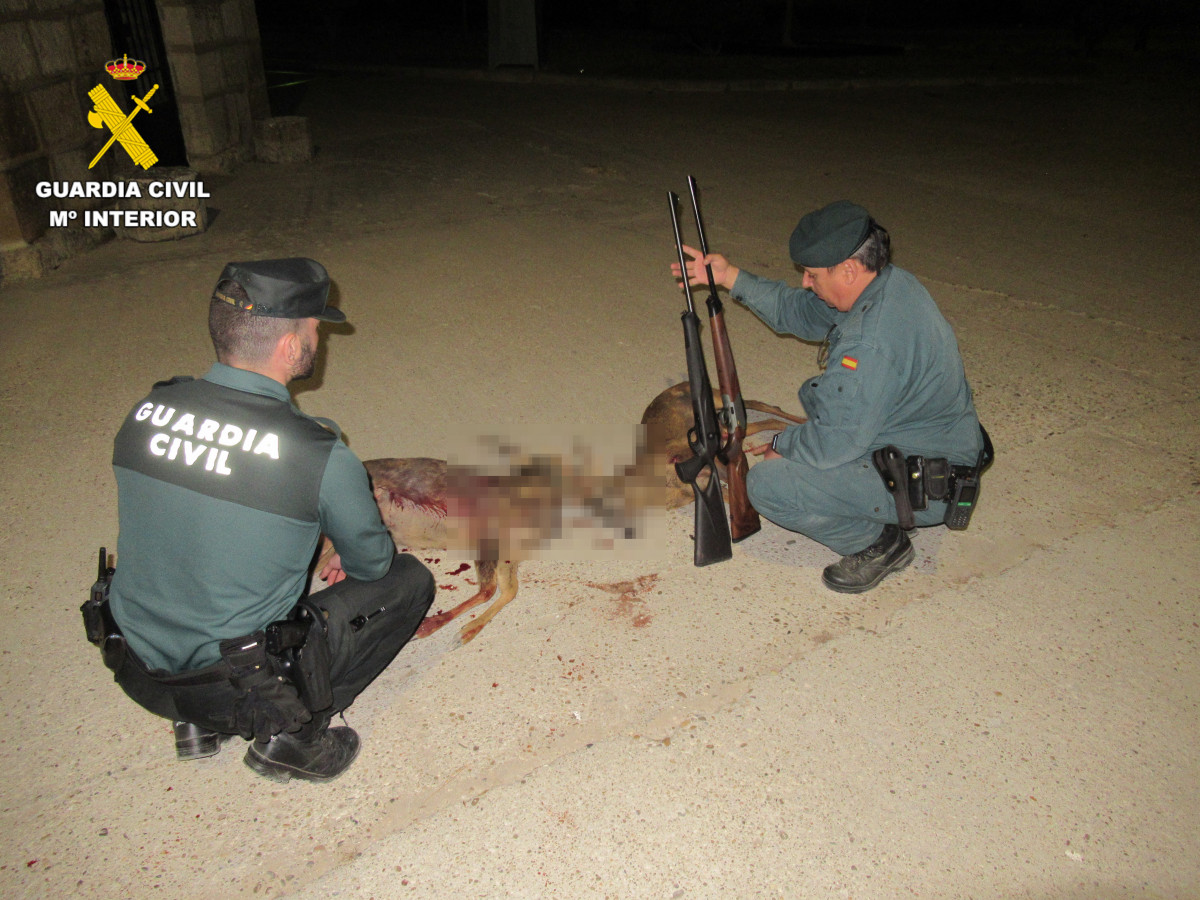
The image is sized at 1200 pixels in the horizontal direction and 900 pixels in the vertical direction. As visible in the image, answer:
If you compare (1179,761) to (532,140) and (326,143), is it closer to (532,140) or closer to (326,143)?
(532,140)

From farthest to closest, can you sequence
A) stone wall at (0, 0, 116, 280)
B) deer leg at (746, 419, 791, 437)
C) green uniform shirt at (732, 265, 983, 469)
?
stone wall at (0, 0, 116, 280) < deer leg at (746, 419, 791, 437) < green uniform shirt at (732, 265, 983, 469)

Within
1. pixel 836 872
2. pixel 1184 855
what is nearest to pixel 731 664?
pixel 836 872

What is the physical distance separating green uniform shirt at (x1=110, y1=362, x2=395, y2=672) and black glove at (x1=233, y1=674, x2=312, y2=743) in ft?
0.46

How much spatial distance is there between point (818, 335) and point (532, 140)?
6449mm

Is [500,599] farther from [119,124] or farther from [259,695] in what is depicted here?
[119,124]

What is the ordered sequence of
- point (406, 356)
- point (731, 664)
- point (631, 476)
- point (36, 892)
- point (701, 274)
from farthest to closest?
1. point (406, 356)
2. point (701, 274)
3. point (631, 476)
4. point (731, 664)
5. point (36, 892)

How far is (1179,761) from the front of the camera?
2348mm

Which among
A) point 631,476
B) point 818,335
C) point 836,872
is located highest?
point 818,335

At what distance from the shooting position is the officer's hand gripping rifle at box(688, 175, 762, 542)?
3.05 metres

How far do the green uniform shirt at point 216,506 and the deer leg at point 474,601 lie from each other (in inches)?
29.2

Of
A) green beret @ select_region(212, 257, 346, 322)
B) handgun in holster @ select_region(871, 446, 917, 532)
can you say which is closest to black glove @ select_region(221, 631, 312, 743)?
green beret @ select_region(212, 257, 346, 322)

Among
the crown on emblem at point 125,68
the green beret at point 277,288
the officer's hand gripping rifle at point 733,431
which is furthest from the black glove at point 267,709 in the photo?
the crown on emblem at point 125,68

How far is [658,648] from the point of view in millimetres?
2750

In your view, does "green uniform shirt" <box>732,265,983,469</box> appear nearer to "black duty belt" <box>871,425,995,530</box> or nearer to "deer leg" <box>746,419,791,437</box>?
"black duty belt" <box>871,425,995,530</box>
